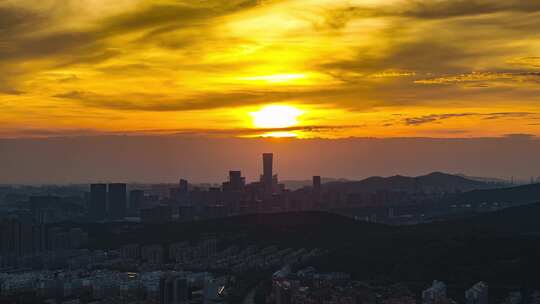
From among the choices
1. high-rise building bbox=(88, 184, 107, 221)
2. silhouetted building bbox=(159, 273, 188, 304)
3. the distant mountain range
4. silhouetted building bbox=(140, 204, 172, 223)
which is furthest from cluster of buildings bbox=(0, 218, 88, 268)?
the distant mountain range

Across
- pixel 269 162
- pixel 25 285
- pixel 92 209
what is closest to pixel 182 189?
pixel 269 162

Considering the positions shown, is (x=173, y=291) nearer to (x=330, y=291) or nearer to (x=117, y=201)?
(x=330, y=291)

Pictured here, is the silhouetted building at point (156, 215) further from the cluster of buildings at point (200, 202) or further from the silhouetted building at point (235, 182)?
the silhouetted building at point (235, 182)

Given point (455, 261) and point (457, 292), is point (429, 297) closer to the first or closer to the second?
point (457, 292)

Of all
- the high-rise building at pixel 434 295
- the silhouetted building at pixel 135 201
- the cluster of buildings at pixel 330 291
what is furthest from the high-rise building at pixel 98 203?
the high-rise building at pixel 434 295

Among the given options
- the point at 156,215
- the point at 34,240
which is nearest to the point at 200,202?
the point at 156,215

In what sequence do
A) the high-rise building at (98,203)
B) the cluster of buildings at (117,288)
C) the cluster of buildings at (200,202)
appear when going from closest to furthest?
the cluster of buildings at (117,288) < the cluster of buildings at (200,202) < the high-rise building at (98,203)
